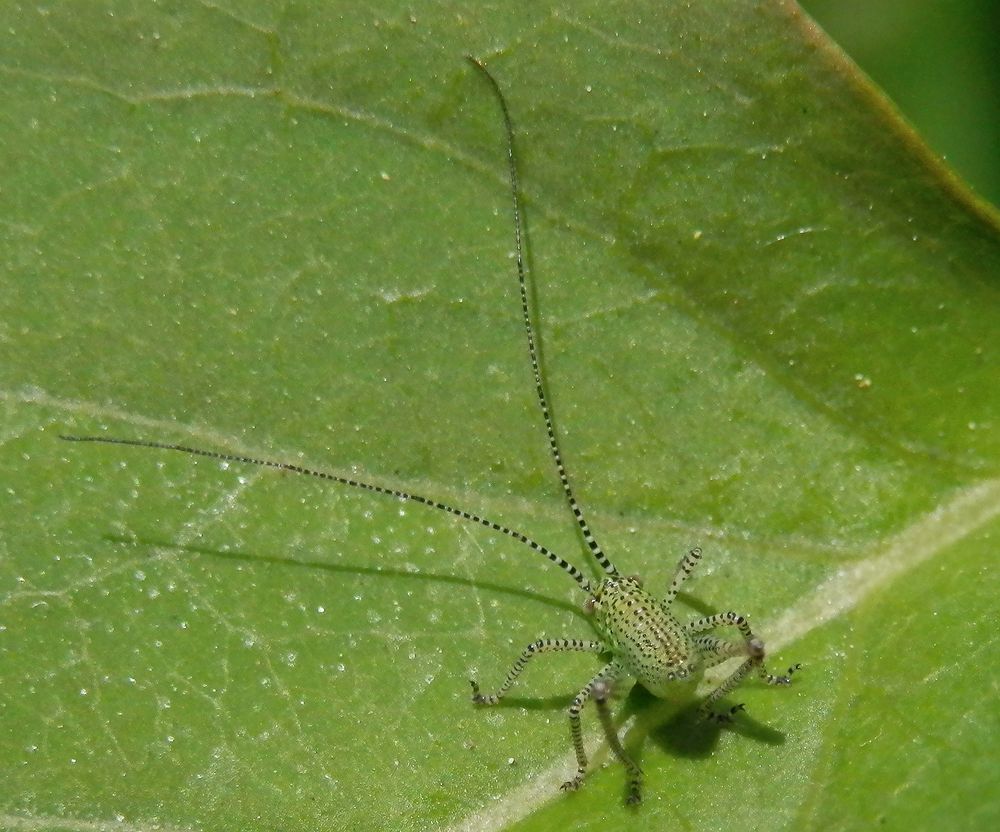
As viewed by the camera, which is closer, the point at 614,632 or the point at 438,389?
the point at 614,632

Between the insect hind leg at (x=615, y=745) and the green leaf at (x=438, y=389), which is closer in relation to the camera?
the insect hind leg at (x=615, y=745)

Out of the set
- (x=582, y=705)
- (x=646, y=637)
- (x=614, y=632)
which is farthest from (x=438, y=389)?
(x=582, y=705)

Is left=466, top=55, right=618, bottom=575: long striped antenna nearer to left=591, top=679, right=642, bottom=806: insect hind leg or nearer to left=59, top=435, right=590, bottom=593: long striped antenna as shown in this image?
left=59, top=435, right=590, bottom=593: long striped antenna

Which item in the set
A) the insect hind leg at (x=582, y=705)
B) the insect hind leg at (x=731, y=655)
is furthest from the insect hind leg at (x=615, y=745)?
the insect hind leg at (x=731, y=655)

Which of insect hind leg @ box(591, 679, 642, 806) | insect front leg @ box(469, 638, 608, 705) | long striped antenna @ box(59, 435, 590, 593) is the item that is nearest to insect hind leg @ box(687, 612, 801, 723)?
insect hind leg @ box(591, 679, 642, 806)

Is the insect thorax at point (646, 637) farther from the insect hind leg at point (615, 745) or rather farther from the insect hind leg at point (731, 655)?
the insect hind leg at point (615, 745)

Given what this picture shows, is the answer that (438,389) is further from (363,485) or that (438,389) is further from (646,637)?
(646,637)

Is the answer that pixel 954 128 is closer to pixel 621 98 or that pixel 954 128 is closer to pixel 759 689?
pixel 621 98
